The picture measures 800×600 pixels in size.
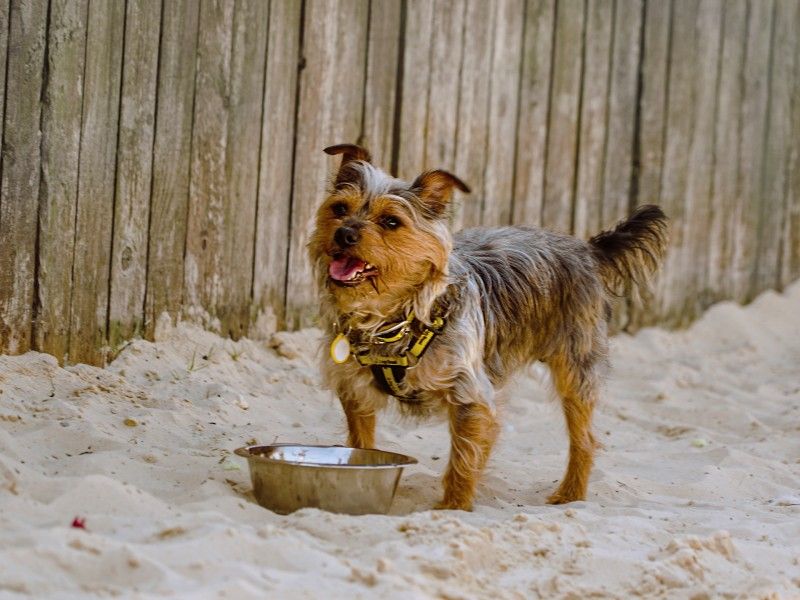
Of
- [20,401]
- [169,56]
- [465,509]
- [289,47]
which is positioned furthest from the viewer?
[289,47]

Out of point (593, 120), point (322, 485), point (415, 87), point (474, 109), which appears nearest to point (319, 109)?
point (415, 87)

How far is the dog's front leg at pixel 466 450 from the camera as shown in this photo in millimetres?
4598

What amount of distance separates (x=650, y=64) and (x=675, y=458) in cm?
366

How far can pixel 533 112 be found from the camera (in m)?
7.85

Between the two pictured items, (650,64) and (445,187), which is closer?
(445,187)

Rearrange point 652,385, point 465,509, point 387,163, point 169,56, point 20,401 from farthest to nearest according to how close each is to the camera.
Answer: point 652,385 → point 387,163 → point 169,56 → point 20,401 → point 465,509

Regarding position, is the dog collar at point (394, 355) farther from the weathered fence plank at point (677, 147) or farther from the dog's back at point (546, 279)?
the weathered fence plank at point (677, 147)

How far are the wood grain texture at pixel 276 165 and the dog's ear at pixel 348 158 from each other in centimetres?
162

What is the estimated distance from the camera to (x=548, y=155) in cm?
800

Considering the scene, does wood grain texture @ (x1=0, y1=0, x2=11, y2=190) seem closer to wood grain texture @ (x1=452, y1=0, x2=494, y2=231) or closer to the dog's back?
the dog's back

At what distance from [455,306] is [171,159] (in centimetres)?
186

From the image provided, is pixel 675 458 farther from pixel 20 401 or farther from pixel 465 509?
pixel 20 401

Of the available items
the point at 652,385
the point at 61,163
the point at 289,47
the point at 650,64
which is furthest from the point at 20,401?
the point at 650,64

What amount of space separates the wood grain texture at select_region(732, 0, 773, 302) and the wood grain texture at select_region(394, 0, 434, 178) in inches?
136
